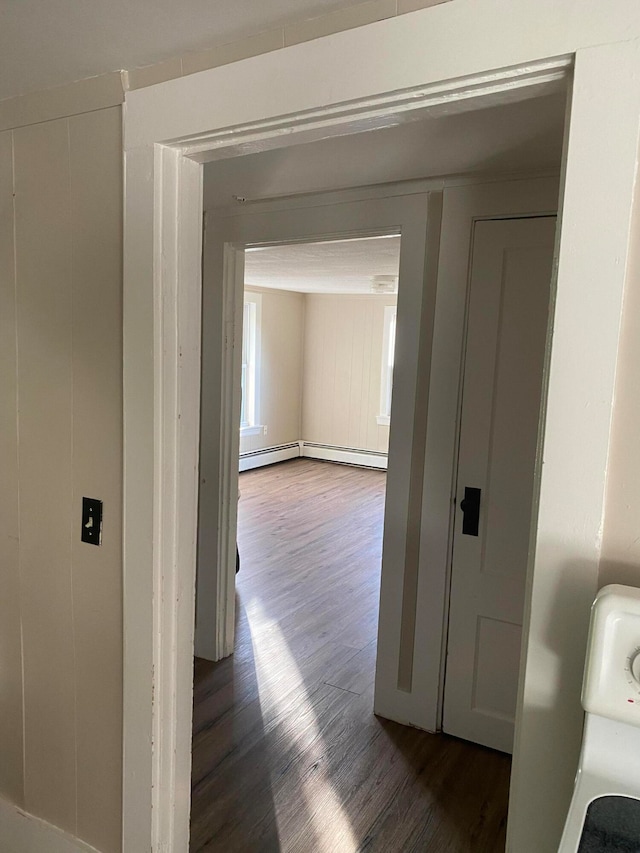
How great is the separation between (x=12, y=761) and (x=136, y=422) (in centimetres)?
114

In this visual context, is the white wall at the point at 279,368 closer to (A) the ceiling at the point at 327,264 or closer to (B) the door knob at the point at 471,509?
(A) the ceiling at the point at 327,264

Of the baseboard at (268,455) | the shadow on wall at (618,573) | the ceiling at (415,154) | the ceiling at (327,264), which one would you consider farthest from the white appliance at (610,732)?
the baseboard at (268,455)

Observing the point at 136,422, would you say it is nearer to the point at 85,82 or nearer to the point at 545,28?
the point at 85,82

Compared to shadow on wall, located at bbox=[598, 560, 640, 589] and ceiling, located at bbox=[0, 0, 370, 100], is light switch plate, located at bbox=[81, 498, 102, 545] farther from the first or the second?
shadow on wall, located at bbox=[598, 560, 640, 589]

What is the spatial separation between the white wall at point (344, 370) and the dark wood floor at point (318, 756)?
4.05 m

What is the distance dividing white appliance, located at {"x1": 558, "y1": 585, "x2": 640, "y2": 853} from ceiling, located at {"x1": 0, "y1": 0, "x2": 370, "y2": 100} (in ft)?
3.56

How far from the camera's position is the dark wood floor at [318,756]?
193 cm

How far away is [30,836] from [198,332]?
4.99 ft

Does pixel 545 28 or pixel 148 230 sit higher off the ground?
pixel 545 28

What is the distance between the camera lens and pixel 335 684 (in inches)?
109

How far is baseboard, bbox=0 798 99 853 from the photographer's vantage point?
1648 mm

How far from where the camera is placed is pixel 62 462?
1562 millimetres

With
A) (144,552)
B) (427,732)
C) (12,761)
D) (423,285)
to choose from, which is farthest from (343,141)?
(427,732)

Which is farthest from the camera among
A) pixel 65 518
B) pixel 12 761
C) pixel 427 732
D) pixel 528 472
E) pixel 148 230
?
pixel 427 732
